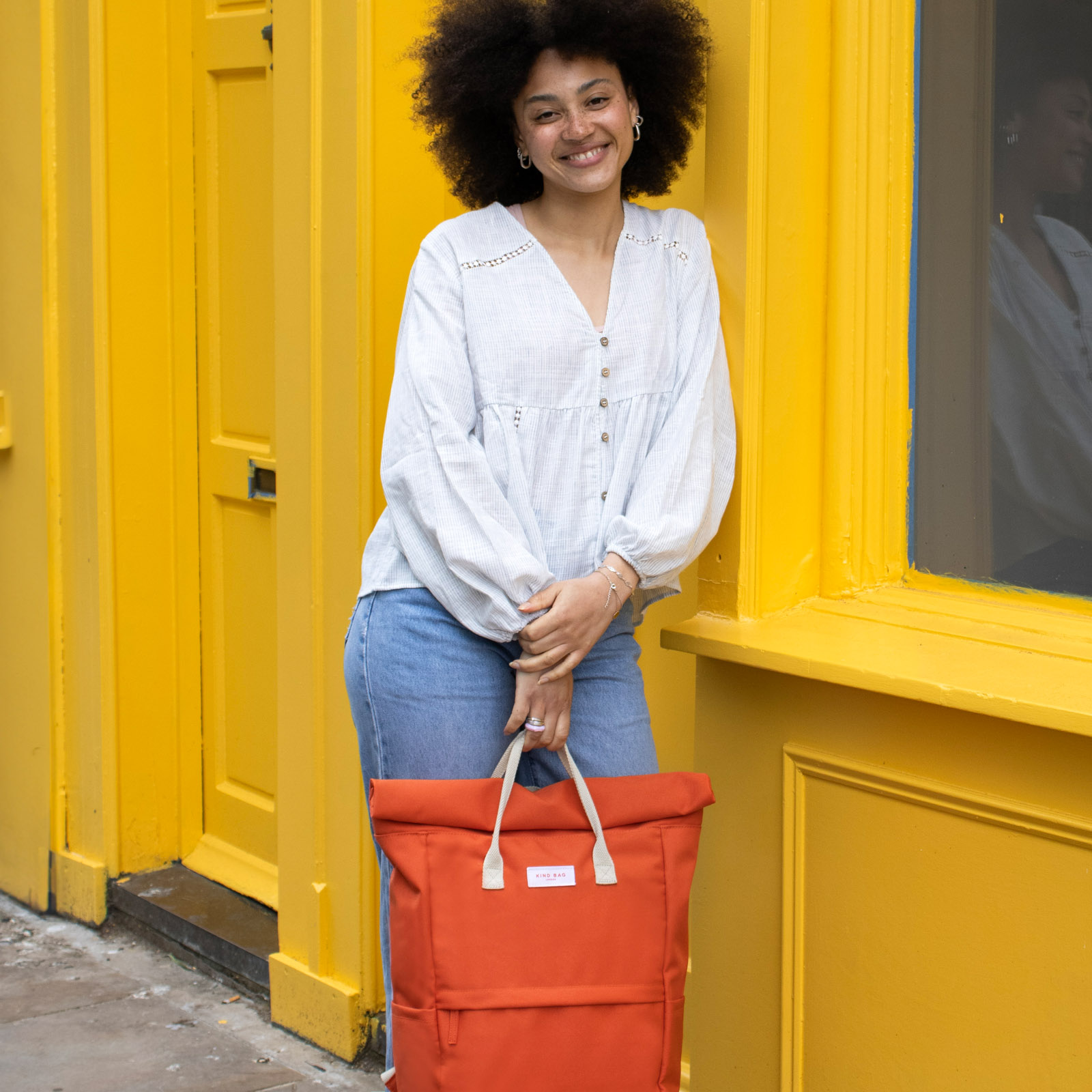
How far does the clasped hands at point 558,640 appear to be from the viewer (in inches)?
76.2

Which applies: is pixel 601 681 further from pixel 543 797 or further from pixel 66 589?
pixel 66 589

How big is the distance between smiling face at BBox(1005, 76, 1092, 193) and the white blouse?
21.3 inches

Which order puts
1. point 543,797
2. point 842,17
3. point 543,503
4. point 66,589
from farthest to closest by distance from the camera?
point 66,589 < point 842,17 < point 543,503 < point 543,797

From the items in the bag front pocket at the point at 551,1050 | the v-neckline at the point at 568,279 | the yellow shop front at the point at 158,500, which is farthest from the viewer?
the yellow shop front at the point at 158,500

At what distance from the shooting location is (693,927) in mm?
2402

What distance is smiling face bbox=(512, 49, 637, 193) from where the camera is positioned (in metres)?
2.05

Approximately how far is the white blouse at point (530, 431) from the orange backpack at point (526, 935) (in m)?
0.28

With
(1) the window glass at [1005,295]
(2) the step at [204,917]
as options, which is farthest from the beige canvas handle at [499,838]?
(2) the step at [204,917]

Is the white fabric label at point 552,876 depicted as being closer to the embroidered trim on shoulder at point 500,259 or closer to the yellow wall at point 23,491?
the embroidered trim on shoulder at point 500,259

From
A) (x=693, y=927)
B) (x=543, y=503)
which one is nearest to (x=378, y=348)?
(x=543, y=503)

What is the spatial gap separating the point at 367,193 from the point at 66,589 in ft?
5.33

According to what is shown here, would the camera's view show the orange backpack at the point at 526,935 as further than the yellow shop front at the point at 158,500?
No

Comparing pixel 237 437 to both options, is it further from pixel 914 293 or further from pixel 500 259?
pixel 914 293

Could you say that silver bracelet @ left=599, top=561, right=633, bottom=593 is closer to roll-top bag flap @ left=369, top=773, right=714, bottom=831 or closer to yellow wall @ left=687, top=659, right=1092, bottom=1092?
roll-top bag flap @ left=369, top=773, right=714, bottom=831
